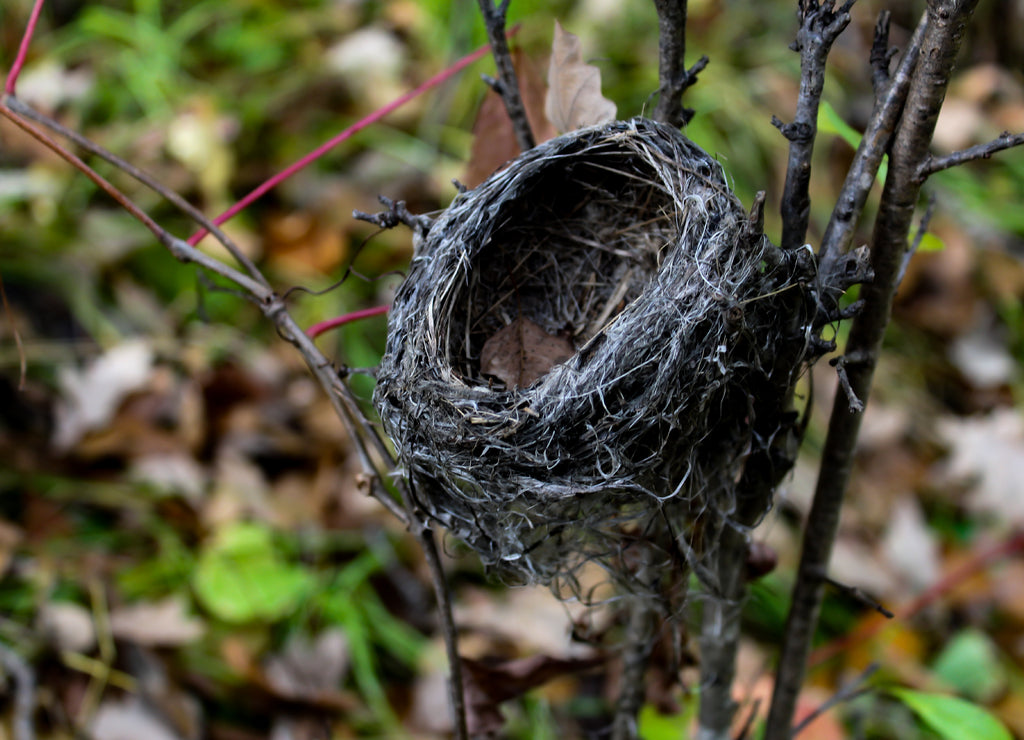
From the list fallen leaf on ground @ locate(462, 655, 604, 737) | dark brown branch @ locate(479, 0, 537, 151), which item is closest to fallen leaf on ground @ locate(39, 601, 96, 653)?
fallen leaf on ground @ locate(462, 655, 604, 737)

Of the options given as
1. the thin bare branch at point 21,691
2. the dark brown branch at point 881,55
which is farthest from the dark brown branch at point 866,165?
the thin bare branch at point 21,691

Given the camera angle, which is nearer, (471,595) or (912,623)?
(471,595)

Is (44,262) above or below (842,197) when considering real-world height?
above

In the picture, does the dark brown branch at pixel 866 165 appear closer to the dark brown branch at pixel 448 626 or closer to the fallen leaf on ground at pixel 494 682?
the dark brown branch at pixel 448 626

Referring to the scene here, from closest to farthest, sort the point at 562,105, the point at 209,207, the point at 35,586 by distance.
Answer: the point at 562,105 < the point at 35,586 < the point at 209,207

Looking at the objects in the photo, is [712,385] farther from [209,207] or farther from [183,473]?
Answer: [209,207]

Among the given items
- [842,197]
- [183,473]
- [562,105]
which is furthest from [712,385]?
[183,473]

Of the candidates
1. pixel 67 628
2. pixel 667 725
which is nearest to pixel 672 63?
pixel 667 725
